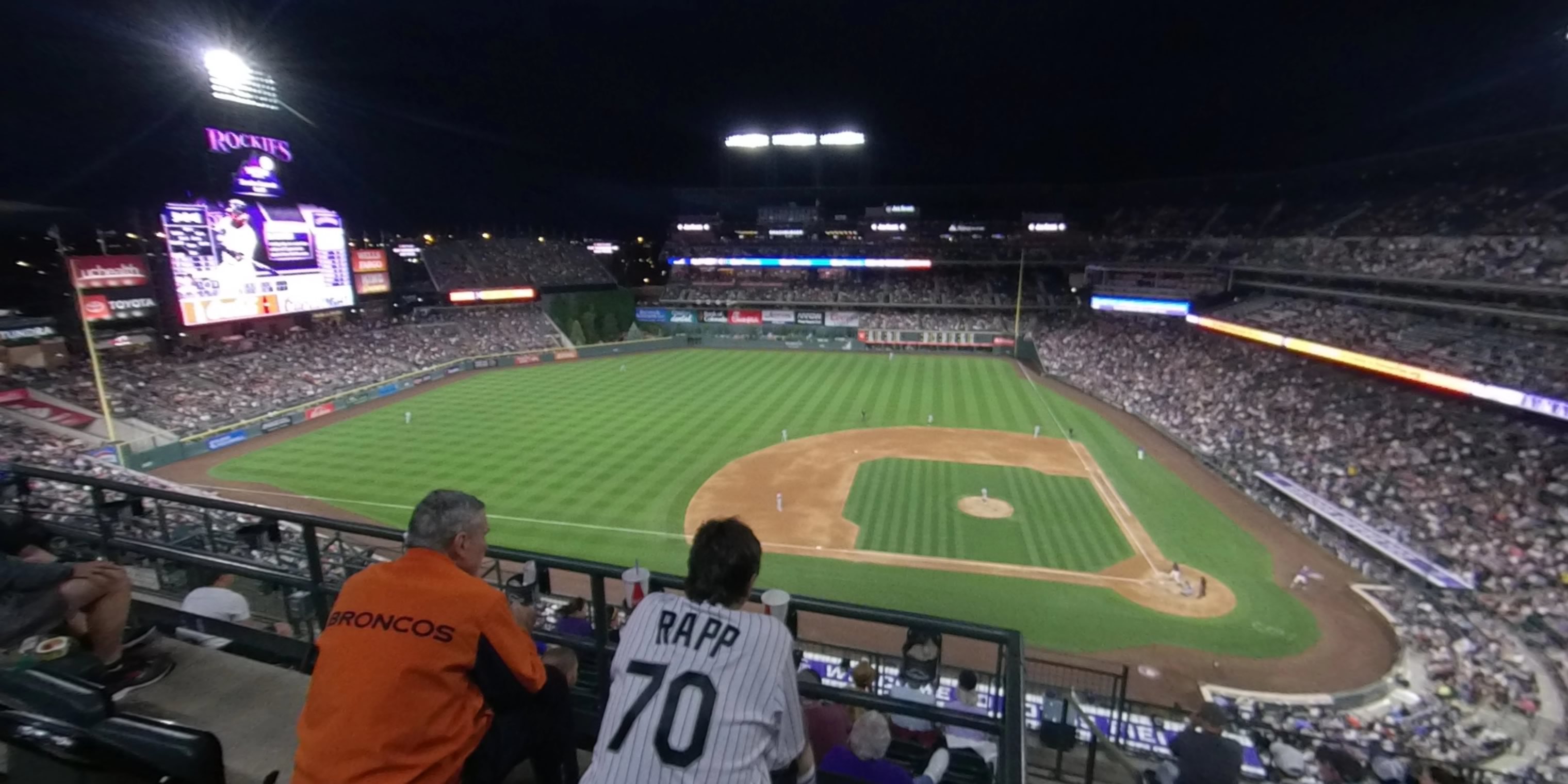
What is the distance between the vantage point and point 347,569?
6789 millimetres

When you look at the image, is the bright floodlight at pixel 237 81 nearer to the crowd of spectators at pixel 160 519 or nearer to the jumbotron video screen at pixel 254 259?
the jumbotron video screen at pixel 254 259

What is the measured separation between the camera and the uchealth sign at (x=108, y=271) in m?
28.5

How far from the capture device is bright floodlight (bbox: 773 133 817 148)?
58031mm

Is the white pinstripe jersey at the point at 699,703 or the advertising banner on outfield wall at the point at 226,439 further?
the advertising banner on outfield wall at the point at 226,439

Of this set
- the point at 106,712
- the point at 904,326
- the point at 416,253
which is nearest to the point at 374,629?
the point at 106,712

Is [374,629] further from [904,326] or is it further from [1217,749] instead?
[904,326]

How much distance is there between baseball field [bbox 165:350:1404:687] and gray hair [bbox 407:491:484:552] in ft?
44.9

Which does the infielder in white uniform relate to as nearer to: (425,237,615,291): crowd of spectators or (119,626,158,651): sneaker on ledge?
(119,626,158,651): sneaker on ledge

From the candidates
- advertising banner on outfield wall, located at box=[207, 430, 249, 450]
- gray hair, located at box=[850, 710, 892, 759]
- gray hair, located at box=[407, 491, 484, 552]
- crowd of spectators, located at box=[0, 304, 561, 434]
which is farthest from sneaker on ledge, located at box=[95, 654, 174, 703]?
crowd of spectators, located at box=[0, 304, 561, 434]

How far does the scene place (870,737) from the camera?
3068 millimetres

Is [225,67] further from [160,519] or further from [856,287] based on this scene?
[856,287]

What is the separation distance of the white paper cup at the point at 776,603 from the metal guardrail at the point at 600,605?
60 millimetres

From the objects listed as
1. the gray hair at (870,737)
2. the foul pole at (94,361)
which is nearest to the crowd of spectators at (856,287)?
the foul pole at (94,361)

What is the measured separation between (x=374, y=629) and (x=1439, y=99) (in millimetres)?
41741
